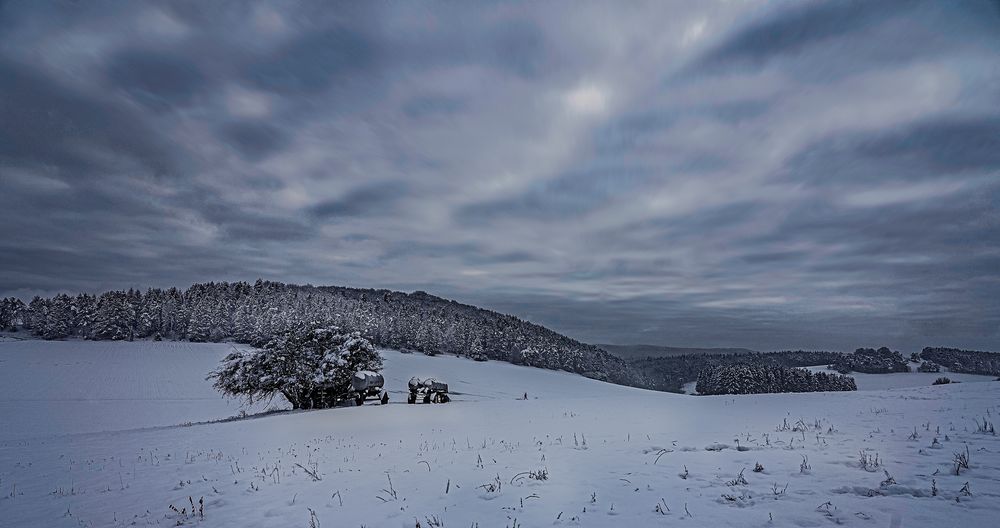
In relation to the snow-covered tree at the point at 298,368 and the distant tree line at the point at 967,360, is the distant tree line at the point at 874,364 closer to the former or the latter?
the distant tree line at the point at 967,360

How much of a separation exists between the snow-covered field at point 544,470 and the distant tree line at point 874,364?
185 meters

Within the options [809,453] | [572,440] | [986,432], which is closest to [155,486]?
[572,440]

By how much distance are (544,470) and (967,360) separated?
258057mm

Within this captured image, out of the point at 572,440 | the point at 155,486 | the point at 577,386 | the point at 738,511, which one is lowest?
the point at 577,386

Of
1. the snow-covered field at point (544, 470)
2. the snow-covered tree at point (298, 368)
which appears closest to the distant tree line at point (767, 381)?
the snow-covered field at point (544, 470)

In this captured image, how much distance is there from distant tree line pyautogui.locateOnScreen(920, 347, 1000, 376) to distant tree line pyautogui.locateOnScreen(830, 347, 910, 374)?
12.7m

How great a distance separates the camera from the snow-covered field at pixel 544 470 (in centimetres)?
694

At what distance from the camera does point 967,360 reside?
183125 millimetres

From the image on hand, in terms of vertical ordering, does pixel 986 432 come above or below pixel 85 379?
above

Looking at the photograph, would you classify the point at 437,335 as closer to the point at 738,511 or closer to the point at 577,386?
the point at 577,386

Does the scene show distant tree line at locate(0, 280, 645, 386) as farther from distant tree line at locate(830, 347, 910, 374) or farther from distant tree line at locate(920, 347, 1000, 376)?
distant tree line at locate(920, 347, 1000, 376)

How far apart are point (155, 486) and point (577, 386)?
3718 inches

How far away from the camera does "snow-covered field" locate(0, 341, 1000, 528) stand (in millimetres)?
6938

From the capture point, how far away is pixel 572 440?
14367 mm
